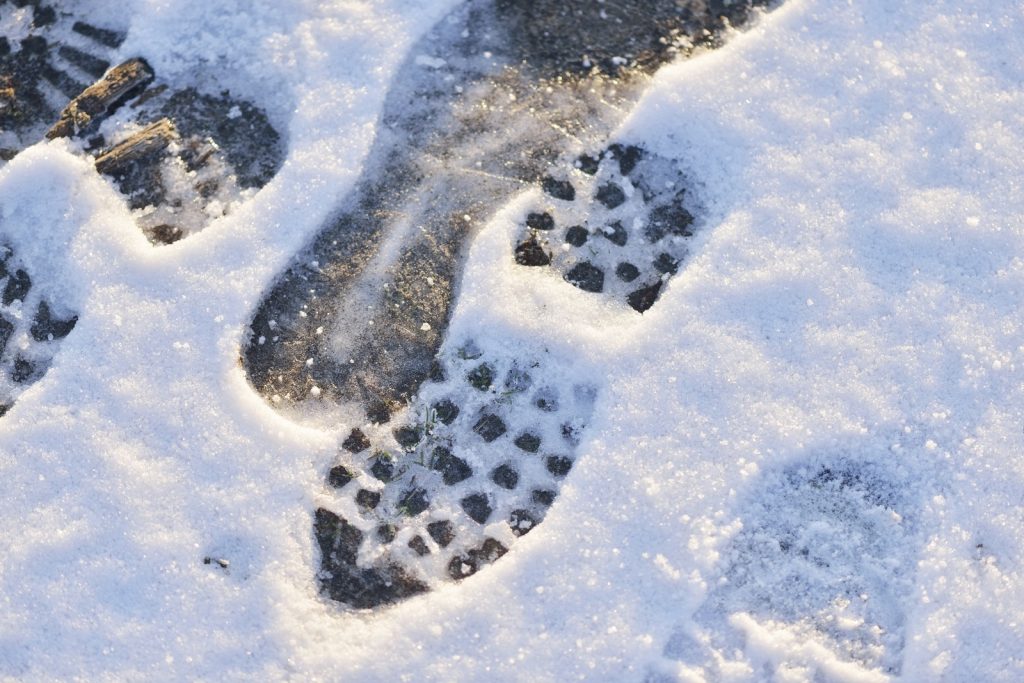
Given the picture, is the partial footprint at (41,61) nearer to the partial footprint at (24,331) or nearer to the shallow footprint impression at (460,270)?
the partial footprint at (24,331)

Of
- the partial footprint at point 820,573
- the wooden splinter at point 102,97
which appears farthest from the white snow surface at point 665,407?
the wooden splinter at point 102,97

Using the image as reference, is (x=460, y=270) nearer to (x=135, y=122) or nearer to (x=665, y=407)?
(x=665, y=407)

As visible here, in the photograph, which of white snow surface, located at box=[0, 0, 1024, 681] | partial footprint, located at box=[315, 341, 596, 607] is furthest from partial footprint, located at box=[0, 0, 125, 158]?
partial footprint, located at box=[315, 341, 596, 607]

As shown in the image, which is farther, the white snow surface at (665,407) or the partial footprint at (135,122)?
the partial footprint at (135,122)

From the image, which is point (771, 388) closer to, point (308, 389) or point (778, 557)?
point (778, 557)

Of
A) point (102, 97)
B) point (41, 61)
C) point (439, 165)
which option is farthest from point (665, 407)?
point (41, 61)
